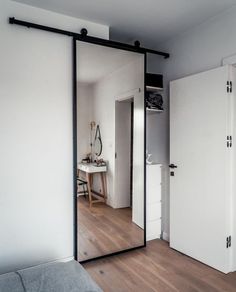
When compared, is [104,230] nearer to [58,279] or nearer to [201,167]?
[201,167]

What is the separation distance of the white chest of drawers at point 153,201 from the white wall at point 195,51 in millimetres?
97

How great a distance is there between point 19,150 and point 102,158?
0.91 metres

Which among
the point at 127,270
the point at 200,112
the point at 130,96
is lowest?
the point at 127,270

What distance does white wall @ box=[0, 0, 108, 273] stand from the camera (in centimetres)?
227

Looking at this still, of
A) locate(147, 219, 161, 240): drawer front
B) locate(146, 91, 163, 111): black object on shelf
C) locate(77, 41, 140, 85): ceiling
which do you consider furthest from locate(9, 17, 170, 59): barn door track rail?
locate(147, 219, 161, 240): drawer front

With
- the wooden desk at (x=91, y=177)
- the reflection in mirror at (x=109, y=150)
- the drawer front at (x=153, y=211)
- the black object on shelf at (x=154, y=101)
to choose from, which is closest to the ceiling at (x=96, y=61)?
the reflection in mirror at (x=109, y=150)

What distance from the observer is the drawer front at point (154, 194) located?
319cm

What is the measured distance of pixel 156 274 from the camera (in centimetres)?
240

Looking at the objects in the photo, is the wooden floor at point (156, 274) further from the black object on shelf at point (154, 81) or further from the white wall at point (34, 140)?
the black object on shelf at point (154, 81)

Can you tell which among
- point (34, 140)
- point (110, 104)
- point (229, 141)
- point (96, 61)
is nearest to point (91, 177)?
point (34, 140)

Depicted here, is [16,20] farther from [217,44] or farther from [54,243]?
[54,243]

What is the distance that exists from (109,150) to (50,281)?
64.6 inches

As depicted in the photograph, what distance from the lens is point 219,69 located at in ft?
8.05

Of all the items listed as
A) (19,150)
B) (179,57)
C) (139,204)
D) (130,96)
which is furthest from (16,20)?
→ (139,204)
